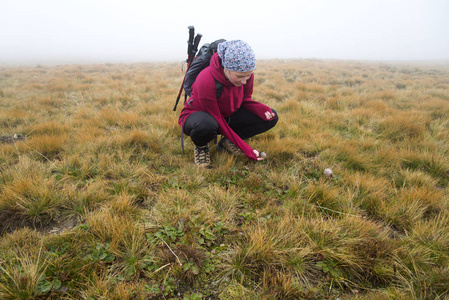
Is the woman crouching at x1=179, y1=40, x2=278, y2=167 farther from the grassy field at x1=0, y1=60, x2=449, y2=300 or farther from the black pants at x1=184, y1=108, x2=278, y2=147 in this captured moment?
the grassy field at x1=0, y1=60, x2=449, y2=300

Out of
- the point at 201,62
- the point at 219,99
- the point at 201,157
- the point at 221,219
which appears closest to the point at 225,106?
the point at 219,99

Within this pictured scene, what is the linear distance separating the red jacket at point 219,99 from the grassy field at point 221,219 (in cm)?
34

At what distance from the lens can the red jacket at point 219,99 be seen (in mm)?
2367

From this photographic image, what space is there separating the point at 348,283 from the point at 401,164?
217 cm

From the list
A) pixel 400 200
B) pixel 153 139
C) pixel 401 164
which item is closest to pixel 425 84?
pixel 401 164

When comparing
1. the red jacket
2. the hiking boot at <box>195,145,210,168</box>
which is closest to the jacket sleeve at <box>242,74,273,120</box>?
the red jacket

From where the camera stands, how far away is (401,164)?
2.80m

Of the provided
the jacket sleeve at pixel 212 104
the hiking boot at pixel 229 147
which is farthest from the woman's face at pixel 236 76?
the hiking boot at pixel 229 147

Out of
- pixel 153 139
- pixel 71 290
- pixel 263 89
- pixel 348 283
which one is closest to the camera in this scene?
pixel 71 290

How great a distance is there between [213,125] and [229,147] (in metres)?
0.60

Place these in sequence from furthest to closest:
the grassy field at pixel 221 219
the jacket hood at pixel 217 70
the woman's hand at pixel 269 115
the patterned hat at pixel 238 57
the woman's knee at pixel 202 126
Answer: the woman's hand at pixel 269 115 < the woman's knee at pixel 202 126 < the jacket hood at pixel 217 70 < the patterned hat at pixel 238 57 < the grassy field at pixel 221 219

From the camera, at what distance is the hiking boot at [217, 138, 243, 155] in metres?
2.91

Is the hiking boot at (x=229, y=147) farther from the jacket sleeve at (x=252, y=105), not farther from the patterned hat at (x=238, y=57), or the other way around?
the patterned hat at (x=238, y=57)

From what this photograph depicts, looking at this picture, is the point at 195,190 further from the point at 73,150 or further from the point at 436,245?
the point at 436,245
